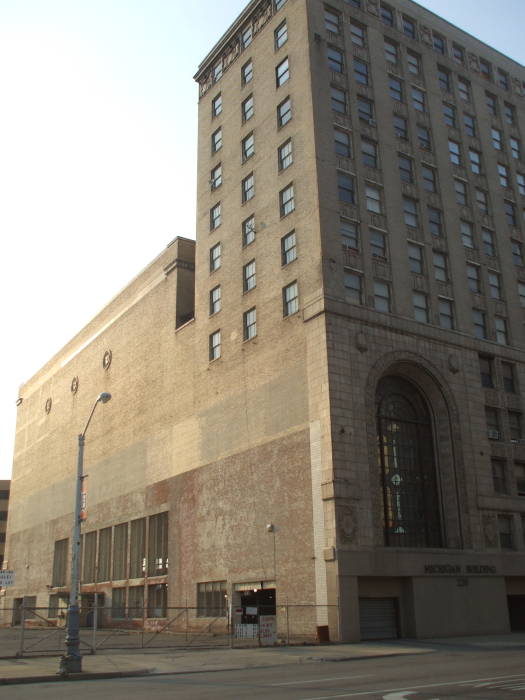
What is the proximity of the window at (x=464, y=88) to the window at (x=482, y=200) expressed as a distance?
840 centimetres

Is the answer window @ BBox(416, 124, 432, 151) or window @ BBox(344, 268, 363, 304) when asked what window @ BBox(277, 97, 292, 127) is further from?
window @ BBox(344, 268, 363, 304)

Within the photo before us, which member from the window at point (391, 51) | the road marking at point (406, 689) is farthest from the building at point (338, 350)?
the road marking at point (406, 689)

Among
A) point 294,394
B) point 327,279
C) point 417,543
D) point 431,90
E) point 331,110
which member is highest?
point 431,90

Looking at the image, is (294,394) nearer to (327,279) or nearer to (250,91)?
(327,279)

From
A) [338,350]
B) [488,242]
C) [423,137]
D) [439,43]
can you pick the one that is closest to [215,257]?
[423,137]

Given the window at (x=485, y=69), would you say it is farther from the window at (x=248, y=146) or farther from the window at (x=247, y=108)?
the window at (x=248, y=146)

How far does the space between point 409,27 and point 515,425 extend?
32.0 meters

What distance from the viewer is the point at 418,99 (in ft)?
171

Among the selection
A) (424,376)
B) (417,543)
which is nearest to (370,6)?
(424,376)

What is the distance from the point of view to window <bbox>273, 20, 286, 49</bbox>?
50.2 meters

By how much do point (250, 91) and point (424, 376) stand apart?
86.7 ft

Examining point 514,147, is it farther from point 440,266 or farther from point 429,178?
point 440,266

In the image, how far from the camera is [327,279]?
40562 millimetres

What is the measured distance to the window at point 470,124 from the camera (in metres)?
54.1
